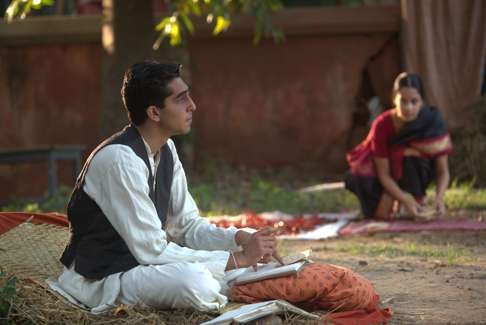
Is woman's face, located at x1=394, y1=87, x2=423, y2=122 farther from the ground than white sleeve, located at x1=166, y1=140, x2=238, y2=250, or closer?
farther from the ground

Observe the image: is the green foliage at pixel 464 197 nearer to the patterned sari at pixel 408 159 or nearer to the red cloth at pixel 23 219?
the patterned sari at pixel 408 159

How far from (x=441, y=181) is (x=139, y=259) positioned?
381cm

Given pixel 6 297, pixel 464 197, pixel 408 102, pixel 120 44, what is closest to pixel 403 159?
pixel 408 102

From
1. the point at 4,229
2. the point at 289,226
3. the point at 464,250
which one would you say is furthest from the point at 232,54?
the point at 4,229

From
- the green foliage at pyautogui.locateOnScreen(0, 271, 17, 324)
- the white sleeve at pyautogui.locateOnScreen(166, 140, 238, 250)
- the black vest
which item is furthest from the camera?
the white sleeve at pyautogui.locateOnScreen(166, 140, 238, 250)

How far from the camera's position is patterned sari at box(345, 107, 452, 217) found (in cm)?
747

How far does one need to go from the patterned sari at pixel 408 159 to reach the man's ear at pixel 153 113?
3.51m

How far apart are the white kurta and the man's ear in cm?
14

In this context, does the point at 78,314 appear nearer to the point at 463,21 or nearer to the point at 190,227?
the point at 190,227

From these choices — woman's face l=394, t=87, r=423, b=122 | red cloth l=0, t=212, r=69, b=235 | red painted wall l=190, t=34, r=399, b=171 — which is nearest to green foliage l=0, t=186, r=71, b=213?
red painted wall l=190, t=34, r=399, b=171

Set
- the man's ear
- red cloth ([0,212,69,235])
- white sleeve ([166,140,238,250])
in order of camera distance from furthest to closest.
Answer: red cloth ([0,212,69,235]) → white sleeve ([166,140,238,250]) → the man's ear

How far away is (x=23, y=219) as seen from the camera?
4.93 m

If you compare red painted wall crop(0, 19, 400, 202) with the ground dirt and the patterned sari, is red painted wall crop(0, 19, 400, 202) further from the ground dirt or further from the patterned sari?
the ground dirt

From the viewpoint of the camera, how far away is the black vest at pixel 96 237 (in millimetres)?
4184
